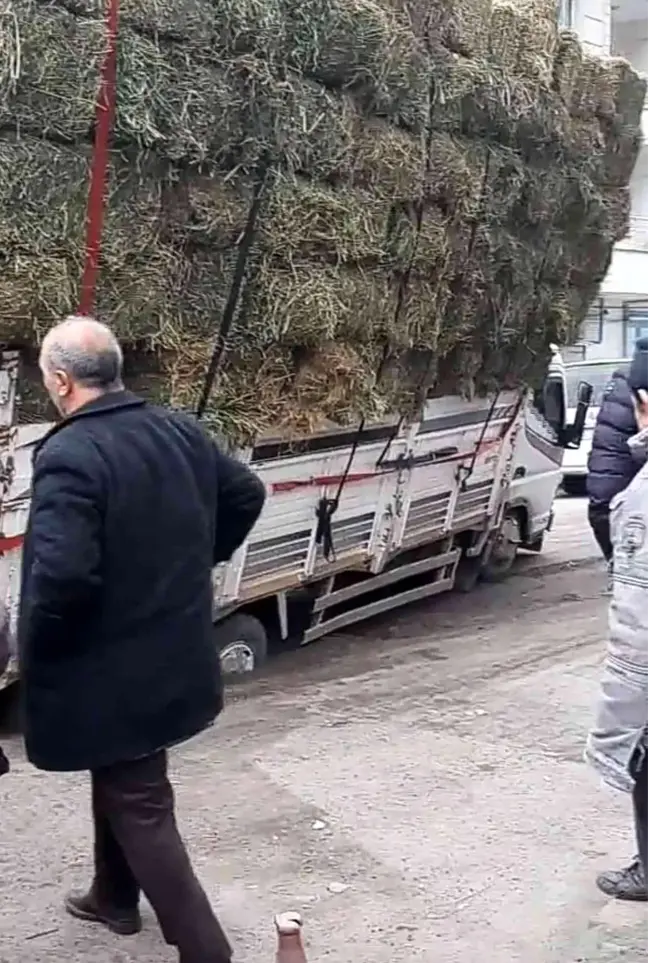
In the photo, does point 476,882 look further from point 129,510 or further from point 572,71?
point 572,71

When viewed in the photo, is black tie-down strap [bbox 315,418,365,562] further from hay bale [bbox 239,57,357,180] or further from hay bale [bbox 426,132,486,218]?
hay bale [bbox 239,57,357,180]

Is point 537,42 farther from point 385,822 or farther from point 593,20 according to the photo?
point 593,20

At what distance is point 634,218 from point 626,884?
83.0 feet

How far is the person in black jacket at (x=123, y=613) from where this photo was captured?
144 inches

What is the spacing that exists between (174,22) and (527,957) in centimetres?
375

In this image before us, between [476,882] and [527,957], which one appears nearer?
[527,957]

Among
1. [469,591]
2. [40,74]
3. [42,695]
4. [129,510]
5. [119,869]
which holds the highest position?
[40,74]

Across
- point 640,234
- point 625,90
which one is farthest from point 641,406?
point 640,234

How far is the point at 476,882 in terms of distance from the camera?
489 centimetres

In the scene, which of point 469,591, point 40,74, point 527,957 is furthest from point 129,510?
point 469,591

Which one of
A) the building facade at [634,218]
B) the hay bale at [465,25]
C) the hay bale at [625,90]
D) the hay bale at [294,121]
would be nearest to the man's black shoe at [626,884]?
the hay bale at [294,121]

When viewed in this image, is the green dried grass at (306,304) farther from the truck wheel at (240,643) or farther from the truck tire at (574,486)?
the truck tire at (574,486)

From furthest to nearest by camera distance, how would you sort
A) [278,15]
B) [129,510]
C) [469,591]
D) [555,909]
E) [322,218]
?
1. [469,591]
2. [322,218]
3. [278,15]
4. [555,909]
5. [129,510]

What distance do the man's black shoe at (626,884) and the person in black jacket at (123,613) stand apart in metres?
1.49
